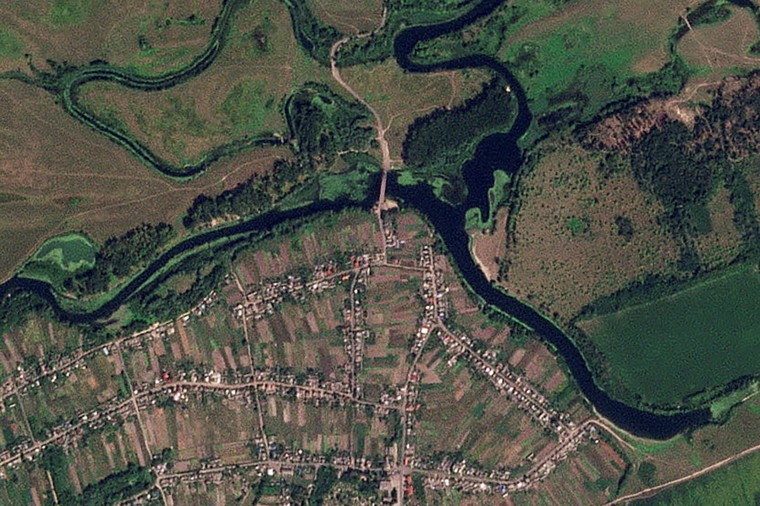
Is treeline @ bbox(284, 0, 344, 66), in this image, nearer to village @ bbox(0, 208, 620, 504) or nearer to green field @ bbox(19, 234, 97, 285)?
village @ bbox(0, 208, 620, 504)

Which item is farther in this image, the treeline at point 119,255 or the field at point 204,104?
the field at point 204,104

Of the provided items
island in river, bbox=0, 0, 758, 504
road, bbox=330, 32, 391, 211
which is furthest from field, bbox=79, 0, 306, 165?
road, bbox=330, 32, 391, 211

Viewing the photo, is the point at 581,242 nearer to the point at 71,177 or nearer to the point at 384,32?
the point at 384,32

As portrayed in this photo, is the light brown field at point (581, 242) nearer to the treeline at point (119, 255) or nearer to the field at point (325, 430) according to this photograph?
the field at point (325, 430)

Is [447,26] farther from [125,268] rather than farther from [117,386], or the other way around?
[117,386]

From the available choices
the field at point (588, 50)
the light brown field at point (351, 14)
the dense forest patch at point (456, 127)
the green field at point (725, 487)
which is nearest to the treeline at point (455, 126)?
the dense forest patch at point (456, 127)

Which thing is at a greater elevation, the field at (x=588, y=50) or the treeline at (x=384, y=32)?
the treeline at (x=384, y=32)
